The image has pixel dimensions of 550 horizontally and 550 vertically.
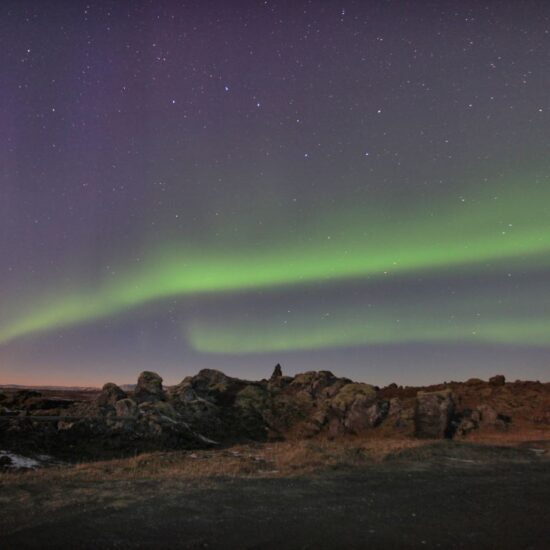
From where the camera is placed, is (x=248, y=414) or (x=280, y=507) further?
(x=248, y=414)

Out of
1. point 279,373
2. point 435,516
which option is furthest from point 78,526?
point 279,373

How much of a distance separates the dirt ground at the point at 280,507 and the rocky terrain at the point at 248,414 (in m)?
16.3

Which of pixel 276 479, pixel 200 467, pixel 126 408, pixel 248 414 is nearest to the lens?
pixel 276 479

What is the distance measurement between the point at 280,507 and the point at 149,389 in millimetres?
35947

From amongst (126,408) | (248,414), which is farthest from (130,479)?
(248,414)

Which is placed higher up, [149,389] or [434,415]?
[149,389]

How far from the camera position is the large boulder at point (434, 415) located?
3891cm

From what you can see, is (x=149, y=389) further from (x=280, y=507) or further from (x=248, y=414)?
(x=280, y=507)

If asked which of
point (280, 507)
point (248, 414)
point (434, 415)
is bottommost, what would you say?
point (280, 507)

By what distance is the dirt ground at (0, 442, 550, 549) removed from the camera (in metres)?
10.5

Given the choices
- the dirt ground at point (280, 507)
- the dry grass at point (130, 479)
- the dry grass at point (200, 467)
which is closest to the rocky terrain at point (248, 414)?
the dry grass at point (200, 467)

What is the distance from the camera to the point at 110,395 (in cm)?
4391

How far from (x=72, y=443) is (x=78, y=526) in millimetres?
26897

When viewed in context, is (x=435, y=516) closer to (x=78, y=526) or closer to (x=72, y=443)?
(x=78, y=526)
